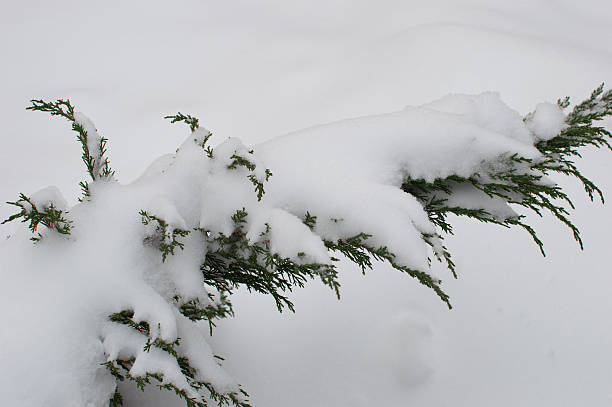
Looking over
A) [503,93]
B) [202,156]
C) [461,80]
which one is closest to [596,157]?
[503,93]

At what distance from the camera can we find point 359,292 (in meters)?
3.84

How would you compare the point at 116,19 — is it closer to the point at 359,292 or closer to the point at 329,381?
the point at 359,292

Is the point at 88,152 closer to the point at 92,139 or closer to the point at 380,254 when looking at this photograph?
the point at 92,139

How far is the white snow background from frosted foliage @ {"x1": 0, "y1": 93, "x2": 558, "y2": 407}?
259mm

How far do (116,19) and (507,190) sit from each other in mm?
10092

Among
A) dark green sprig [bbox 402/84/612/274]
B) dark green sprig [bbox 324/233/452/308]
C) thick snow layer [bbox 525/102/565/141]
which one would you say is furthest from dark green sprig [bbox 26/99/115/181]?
thick snow layer [bbox 525/102/565/141]

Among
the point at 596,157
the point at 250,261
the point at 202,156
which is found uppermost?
the point at 202,156

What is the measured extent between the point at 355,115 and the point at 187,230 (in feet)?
16.4

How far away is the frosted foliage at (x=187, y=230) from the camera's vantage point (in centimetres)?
192

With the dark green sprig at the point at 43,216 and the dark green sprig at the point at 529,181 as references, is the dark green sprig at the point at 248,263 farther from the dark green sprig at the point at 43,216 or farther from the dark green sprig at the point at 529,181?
the dark green sprig at the point at 529,181

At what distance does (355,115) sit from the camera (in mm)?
6598

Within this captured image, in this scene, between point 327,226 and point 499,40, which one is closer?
point 327,226

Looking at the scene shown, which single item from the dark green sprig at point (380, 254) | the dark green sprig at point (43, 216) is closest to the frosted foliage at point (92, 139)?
the dark green sprig at point (43, 216)

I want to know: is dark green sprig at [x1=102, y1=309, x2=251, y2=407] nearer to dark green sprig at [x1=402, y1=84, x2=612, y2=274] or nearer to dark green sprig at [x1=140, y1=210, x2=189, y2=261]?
dark green sprig at [x1=140, y1=210, x2=189, y2=261]
